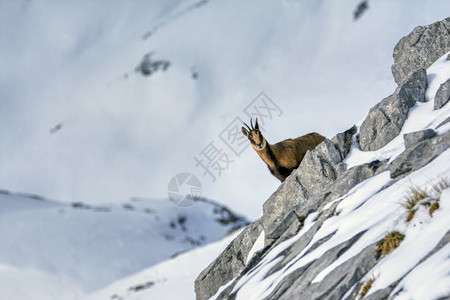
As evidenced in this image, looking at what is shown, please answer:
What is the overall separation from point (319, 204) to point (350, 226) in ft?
→ 7.96

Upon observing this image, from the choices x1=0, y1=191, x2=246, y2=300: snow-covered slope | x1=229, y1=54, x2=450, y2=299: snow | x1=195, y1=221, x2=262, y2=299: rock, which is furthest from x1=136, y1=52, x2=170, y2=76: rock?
x1=229, y1=54, x2=450, y2=299: snow

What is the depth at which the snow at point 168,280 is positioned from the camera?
84.1ft

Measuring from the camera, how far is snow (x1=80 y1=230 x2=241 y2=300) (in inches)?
1009

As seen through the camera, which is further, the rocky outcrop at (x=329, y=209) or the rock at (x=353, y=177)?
the rock at (x=353, y=177)

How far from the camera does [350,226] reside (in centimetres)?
957

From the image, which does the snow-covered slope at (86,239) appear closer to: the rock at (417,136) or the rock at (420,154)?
the rock at (417,136)

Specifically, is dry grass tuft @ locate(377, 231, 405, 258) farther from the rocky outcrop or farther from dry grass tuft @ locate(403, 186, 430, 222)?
dry grass tuft @ locate(403, 186, 430, 222)

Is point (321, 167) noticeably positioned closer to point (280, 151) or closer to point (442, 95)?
point (280, 151)

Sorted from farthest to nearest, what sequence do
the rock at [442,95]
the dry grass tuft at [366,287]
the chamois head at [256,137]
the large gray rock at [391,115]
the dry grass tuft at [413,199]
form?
the chamois head at [256,137] → the large gray rock at [391,115] → the rock at [442,95] → the dry grass tuft at [413,199] → the dry grass tuft at [366,287]

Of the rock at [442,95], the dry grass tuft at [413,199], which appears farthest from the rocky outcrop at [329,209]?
the rock at [442,95]

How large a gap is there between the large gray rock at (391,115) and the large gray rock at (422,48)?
7.79 ft

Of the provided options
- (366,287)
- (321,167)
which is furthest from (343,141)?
(366,287)

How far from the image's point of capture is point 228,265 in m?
14.3

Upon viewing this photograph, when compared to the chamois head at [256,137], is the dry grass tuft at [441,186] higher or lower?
lower
